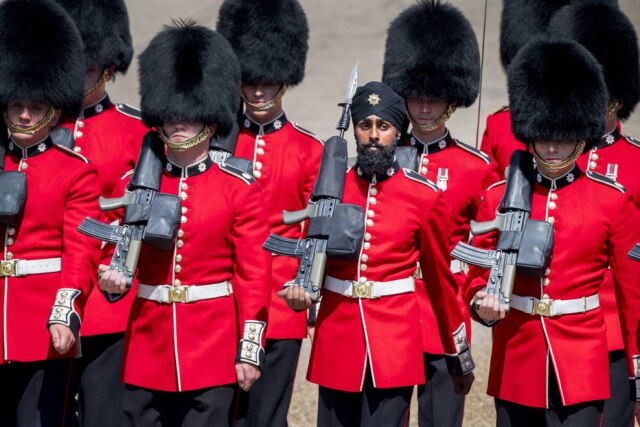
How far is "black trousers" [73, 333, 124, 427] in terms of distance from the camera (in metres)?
5.94

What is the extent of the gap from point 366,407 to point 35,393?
1110 mm

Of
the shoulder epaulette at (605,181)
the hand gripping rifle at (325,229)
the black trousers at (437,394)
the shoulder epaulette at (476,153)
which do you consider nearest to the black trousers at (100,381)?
the hand gripping rifle at (325,229)

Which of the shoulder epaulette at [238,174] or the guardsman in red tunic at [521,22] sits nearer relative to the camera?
the shoulder epaulette at [238,174]

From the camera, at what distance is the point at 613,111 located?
639 cm

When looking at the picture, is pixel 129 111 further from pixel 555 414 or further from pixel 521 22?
pixel 555 414

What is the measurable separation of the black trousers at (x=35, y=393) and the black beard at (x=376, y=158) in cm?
121

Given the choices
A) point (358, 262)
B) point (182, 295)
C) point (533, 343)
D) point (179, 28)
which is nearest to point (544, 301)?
point (533, 343)

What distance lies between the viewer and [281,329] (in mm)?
6125

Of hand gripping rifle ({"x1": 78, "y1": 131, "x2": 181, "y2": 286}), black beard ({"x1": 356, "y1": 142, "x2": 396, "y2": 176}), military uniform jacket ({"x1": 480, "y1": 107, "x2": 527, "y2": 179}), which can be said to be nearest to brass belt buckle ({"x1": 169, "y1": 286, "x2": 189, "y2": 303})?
hand gripping rifle ({"x1": 78, "y1": 131, "x2": 181, "y2": 286})

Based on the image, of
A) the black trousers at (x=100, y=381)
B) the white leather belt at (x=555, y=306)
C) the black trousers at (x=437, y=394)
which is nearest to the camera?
the white leather belt at (x=555, y=306)

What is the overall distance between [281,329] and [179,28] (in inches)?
47.2

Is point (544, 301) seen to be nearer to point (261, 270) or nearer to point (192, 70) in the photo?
point (261, 270)

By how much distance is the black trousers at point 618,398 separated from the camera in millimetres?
5762

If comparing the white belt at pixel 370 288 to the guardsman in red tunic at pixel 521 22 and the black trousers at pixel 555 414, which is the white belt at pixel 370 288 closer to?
the black trousers at pixel 555 414
